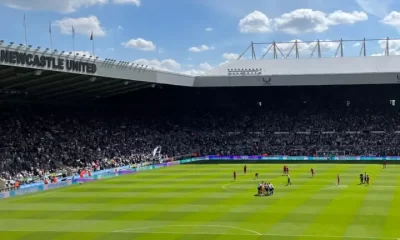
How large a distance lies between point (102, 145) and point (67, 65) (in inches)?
853

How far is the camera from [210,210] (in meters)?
33.8

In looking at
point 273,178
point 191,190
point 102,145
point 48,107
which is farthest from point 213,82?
point 191,190

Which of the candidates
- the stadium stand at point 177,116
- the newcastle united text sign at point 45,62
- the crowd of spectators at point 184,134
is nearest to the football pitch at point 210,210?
the newcastle united text sign at point 45,62

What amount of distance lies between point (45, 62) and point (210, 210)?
82.1ft

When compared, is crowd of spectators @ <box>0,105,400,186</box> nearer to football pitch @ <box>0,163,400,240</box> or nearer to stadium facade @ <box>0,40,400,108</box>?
stadium facade @ <box>0,40,400,108</box>

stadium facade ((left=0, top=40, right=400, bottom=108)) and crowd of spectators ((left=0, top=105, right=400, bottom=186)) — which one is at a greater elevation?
stadium facade ((left=0, top=40, right=400, bottom=108))

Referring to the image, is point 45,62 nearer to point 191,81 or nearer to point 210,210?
point 210,210

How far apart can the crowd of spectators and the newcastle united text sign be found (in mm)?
11690

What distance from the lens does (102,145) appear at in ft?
239

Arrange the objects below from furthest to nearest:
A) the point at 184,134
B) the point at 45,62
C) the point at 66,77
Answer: the point at 184,134 < the point at 66,77 < the point at 45,62

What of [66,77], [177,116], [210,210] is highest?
[66,77]

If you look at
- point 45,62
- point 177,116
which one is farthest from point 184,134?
point 45,62

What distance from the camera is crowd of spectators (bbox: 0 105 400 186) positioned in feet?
207

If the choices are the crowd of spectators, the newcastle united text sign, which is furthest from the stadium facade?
the crowd of spectators
